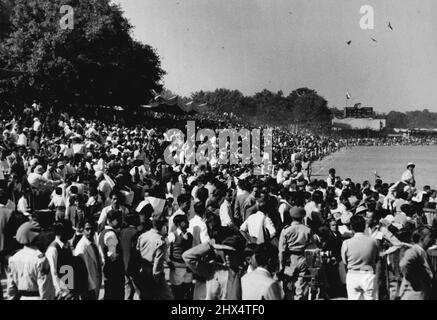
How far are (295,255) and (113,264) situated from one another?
2.36 metres

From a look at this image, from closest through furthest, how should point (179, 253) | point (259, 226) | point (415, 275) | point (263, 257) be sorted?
point (263, 257)
point (415, 275)
point (179, 253)
point (259, 226)

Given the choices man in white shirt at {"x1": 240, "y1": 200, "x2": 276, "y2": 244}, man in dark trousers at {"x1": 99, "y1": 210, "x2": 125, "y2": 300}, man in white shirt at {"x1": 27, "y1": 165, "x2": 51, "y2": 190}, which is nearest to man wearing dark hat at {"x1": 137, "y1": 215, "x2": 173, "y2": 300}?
man in dark trousers at {"x1": 99, "y1": 210, "x2": 125, "y2": 300}

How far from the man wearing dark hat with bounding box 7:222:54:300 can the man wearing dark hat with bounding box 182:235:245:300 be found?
1.44 m

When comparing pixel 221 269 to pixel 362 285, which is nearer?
pixel 221 269

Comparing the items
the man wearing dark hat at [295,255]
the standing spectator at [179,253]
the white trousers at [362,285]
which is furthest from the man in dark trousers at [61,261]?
the white trousers at [362,285]

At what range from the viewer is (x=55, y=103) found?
37062 millimetres

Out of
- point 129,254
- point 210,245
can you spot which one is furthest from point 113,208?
point 210,245

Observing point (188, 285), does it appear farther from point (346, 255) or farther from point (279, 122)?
point (279, 122)

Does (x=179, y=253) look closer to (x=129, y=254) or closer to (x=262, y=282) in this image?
(x=129, y=254)

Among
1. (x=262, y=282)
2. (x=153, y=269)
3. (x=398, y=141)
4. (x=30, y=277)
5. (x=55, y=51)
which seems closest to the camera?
(x=262, y=282)

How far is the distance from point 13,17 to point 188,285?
33.8 meters

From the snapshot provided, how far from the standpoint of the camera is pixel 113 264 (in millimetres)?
8156

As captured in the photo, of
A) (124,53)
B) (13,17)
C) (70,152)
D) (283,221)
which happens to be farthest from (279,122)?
(283,221)
